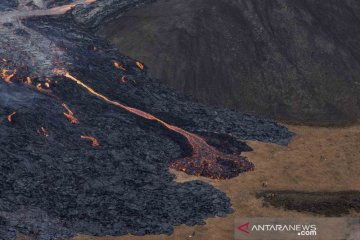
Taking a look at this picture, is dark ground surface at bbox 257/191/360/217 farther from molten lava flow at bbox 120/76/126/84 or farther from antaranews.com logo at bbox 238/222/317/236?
molten lava flow at bbox 120/76/126/84

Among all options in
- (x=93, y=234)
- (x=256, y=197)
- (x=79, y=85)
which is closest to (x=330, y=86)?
(x=256, y=197)

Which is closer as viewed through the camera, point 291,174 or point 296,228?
point 296,228

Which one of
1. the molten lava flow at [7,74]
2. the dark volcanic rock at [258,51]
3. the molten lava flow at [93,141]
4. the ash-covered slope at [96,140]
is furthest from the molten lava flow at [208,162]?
the molten lava flow at [7,74]

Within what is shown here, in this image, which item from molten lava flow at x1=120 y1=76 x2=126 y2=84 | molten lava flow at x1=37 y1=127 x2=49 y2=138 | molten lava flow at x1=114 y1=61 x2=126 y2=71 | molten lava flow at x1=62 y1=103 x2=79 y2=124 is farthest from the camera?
molten lava flow at x1=114 y1=61 x2=126 y2=71

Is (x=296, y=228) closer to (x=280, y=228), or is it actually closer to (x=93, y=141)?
Answer: (x=280, y=228)

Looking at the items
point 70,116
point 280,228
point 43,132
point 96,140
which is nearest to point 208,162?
point 96,140

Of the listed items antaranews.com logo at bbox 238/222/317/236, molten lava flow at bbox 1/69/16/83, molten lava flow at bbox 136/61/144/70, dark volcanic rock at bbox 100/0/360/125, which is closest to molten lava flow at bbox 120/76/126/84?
molten lava flow at bbox 136/61/144/70

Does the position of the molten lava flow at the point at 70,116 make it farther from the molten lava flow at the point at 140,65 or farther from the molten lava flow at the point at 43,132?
the molten lava flow at the point at 140,65
